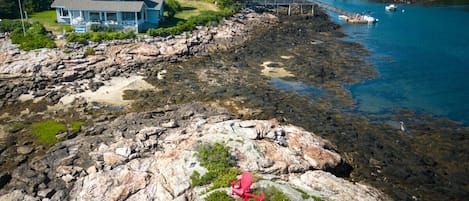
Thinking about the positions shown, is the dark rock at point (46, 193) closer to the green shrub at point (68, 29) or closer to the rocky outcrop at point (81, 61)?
the rocky outcrop at point (81, 61)

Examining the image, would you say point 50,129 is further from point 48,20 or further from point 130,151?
point 48,20

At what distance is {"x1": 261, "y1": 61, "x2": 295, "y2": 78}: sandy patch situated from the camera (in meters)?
48.6

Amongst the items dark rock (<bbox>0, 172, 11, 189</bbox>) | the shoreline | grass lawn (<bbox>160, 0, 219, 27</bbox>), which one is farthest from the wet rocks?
grass lawn (<bbox>160, 0, 219, 27</bbox>)

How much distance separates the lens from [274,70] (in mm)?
50156

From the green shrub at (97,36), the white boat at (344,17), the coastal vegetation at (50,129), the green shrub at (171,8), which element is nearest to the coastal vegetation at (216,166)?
the coastal vegetation at (50,129)

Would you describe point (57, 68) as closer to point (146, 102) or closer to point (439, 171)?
point (146, 102)

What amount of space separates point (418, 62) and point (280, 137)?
38645 mm

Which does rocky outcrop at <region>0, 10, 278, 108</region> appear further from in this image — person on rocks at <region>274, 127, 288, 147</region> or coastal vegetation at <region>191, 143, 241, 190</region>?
person on rocks at <region>274, 127, 288, 147</region>

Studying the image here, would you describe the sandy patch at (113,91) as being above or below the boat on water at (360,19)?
below

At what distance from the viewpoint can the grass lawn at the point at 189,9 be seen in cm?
6631

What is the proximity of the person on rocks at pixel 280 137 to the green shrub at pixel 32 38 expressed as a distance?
117 feet

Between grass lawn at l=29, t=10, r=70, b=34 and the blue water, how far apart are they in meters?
43.5

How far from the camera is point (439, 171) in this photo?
28.3 m

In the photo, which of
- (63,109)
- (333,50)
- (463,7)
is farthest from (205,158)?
(463,7)
